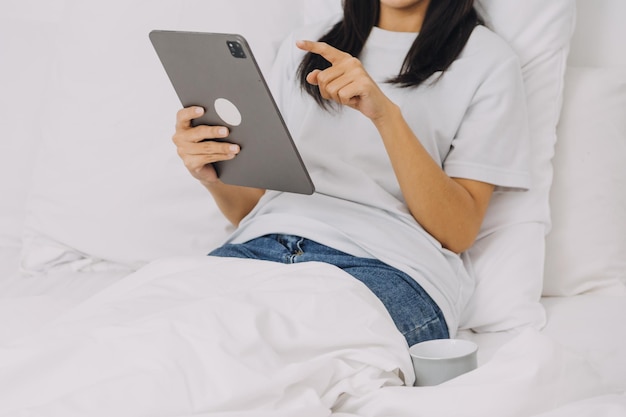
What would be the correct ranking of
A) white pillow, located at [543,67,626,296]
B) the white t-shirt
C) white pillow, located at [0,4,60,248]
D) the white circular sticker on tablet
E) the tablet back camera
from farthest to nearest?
white pillow, located at [0,4,60,248], white pillow, located at [543,67,626,296], the white t-shirt, the white circular sticker on tablet, the tablet back camera

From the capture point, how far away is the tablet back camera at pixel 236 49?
41.8 inches

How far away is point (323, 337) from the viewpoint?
3.08 ft

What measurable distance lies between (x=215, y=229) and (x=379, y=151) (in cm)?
36

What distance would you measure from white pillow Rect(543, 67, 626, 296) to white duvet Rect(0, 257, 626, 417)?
525 millimetres

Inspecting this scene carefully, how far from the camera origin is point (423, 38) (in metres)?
1.39

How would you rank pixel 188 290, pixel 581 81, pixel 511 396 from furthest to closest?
pixel 581 81
pixel 188 290
pixel 511 396

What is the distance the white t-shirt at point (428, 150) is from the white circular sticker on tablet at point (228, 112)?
0.20 meters

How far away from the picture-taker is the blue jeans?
1180mm

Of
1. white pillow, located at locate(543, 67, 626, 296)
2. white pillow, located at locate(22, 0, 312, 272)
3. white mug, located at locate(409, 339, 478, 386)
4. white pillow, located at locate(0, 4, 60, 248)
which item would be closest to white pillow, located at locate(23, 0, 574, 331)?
white pillow, located at locate(22, 0, 312, 272)

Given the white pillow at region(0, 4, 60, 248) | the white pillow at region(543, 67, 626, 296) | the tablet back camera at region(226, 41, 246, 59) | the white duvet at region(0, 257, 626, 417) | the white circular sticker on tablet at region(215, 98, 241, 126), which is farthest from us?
the white pillow at region(0, 4, 60, 248)

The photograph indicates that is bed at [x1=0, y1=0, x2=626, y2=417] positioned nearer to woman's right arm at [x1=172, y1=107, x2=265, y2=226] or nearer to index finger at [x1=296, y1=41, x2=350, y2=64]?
woman's right arm at [x1=172, y1=107, x2=265, y2=226]

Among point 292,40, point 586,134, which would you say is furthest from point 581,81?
point 292,40

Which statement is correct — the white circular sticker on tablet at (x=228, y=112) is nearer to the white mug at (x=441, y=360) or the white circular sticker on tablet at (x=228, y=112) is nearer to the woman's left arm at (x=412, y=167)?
the woman's left arm at (x=412, y=167)

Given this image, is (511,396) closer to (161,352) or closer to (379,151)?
(161,352)
